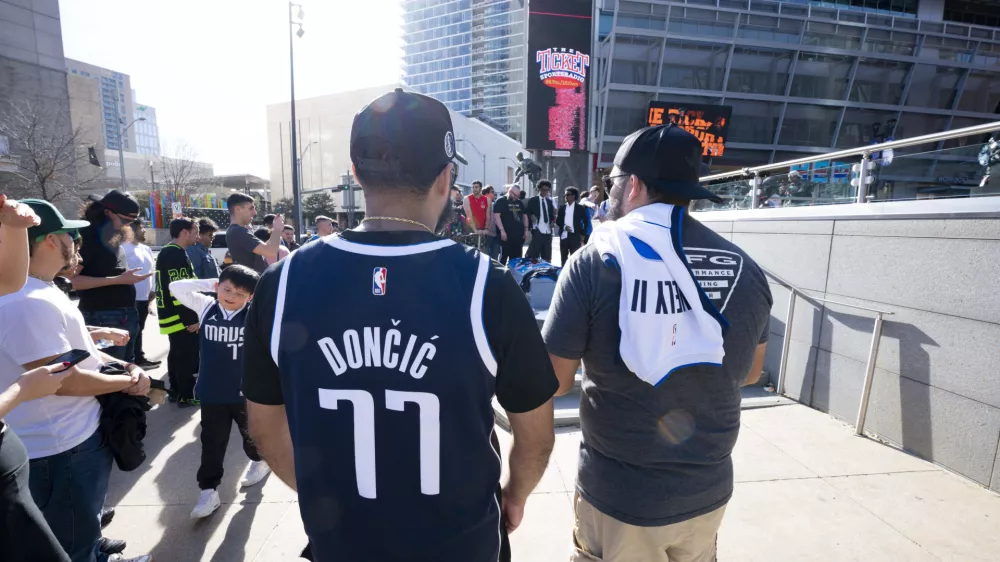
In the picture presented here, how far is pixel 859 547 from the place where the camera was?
2.84 m

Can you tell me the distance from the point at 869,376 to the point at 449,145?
4.96 m

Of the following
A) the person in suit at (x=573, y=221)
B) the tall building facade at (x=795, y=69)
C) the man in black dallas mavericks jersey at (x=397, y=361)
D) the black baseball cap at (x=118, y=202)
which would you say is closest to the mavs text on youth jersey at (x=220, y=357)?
the black baseball cap at (x=118, y=202)

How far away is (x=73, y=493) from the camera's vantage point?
2115 mm

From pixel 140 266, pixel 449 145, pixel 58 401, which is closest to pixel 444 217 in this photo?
pixel 449 145

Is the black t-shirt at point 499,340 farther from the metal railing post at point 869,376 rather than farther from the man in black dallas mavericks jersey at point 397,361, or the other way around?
the metal railing post at point 869,376

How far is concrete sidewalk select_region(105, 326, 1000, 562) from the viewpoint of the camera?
9.39 ft

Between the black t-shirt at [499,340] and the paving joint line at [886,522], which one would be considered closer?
the black t-shirt at [499,340]

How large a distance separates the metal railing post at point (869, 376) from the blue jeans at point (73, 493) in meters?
5.85

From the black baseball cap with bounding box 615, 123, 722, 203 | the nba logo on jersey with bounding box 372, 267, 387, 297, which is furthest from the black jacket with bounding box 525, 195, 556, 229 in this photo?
the nba logo on jersey with bounding box 372, 267, 387, 297

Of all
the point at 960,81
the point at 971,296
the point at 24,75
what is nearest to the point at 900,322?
the point at 971,296

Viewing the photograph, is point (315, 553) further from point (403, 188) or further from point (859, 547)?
point (859, 547)

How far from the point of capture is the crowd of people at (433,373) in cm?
114

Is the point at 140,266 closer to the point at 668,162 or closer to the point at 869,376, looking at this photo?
the point at 668,162

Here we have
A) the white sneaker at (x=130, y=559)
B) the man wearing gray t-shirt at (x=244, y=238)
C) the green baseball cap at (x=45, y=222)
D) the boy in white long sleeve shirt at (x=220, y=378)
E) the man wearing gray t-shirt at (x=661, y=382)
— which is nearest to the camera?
the man wearing gray t-shirt at (x=661, y=382)
